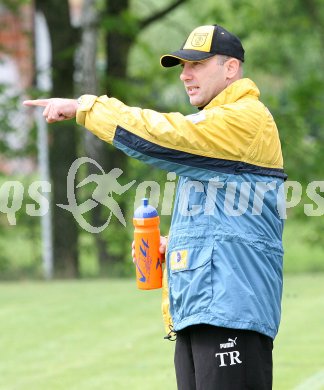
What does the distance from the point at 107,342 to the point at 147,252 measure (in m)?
4.82

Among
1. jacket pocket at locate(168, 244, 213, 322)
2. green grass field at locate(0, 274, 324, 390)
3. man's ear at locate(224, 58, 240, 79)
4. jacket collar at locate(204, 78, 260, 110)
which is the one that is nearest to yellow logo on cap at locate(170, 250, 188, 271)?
jacket pocket at locate(168, 244, 213, 322)

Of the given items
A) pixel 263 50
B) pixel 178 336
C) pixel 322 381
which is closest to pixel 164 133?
pixel 178 336

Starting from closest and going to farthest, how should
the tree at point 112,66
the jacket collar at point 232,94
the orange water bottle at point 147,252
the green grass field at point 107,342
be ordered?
1. the jacket collar at point 232,94
2. the orange water bottle at point 147,252
3. the green grass field at point 107,342
4. the tree at point 112,66

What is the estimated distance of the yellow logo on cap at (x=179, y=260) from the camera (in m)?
4.15

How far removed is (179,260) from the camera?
4172 millimetres

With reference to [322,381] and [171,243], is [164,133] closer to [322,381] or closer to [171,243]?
[171,243]

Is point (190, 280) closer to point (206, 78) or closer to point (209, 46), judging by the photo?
point (206, 78)

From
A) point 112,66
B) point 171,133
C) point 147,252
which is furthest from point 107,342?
point 112,66

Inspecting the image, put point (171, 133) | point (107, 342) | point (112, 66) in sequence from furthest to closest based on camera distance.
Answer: point (112, 66)
point (107, 342)
point (171, 133)

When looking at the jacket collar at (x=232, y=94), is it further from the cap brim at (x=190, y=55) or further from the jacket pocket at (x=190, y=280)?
the jacket pocket at (x=190, y=280)

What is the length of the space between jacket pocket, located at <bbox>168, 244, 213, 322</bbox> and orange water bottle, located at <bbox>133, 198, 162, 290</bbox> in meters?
0.30

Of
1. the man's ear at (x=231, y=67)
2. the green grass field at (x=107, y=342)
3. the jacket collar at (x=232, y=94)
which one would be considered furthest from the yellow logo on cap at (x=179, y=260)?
the green grass field at (x=107, y=342)

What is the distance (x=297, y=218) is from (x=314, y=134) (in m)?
2.07

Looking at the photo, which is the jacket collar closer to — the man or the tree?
the man
